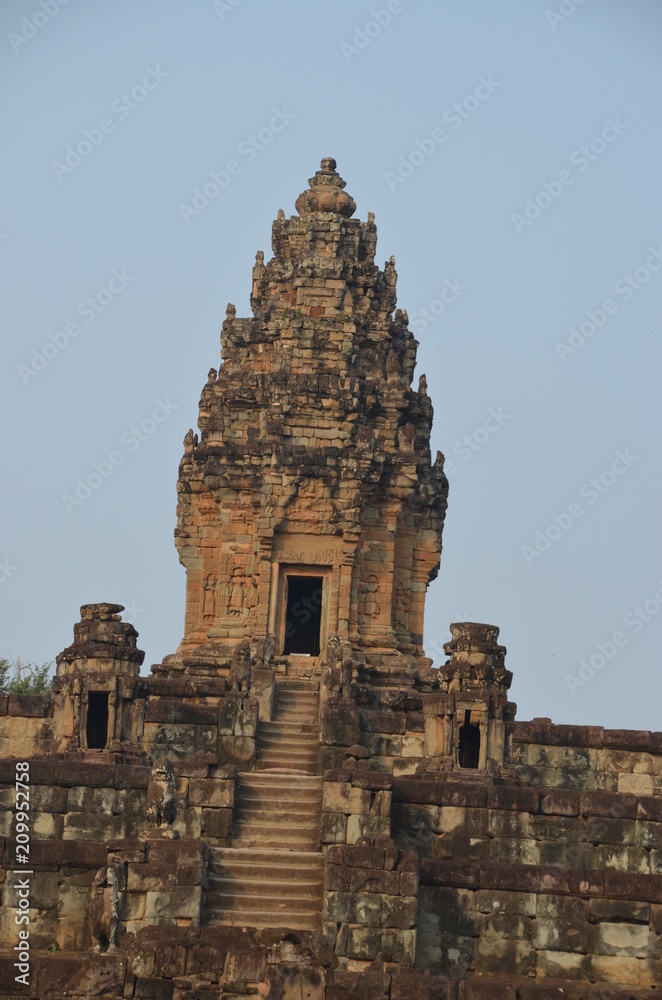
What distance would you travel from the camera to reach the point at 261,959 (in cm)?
2806

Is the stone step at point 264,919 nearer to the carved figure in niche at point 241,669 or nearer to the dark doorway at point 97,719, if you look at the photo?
the dark doorway at point 97,719

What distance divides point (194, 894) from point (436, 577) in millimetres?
13773

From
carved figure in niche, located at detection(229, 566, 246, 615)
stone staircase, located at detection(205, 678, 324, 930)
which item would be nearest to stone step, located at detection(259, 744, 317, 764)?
stone staircase, located at detection(205, 678, 324, 930)

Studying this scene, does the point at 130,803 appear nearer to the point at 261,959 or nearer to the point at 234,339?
the point at 261,959

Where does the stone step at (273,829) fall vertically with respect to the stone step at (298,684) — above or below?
below

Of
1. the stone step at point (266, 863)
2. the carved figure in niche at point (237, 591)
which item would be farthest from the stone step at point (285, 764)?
the carved figure in niche at point (237, 591)

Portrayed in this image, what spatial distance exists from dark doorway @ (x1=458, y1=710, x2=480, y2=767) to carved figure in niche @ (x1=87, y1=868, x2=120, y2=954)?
25.4ft

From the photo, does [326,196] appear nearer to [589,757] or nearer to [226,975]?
[589,757]

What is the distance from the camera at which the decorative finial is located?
4356cm

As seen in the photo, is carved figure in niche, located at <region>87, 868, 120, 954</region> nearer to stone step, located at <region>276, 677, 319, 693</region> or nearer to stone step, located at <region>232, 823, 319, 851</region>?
stone step, located at <region>232, 823, 319, 851</region>

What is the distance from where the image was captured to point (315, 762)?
3512cm

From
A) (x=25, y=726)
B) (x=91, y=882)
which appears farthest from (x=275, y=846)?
(x=25, y=726)

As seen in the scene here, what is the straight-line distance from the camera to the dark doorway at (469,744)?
116 feet

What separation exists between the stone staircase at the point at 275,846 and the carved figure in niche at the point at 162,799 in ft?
2.76
